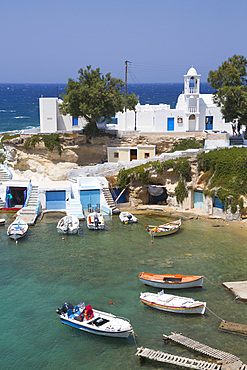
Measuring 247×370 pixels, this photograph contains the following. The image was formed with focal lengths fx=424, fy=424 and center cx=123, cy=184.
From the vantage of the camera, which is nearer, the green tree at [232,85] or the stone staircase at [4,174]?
the green tree at [232,85]

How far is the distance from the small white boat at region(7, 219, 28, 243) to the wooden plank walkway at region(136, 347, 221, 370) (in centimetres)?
2117

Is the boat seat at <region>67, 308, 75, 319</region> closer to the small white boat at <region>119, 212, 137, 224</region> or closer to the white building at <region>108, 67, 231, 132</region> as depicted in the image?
the small white boat at <region>119, 212, 137, 224</region>

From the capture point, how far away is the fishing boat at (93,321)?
89.0 ft

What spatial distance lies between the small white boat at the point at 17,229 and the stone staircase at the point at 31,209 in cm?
188

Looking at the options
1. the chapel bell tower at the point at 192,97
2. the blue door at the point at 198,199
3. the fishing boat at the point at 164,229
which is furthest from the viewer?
the chapel bell tower at the point at 192,97

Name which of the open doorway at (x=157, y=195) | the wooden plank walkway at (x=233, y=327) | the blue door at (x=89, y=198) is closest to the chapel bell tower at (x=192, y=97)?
the open doorway at (x=157, y=195)

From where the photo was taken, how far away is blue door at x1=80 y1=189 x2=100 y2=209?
171 ft

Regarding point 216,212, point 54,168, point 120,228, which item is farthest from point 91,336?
point 54,168

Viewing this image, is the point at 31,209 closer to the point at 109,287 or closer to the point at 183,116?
the point at 109,287

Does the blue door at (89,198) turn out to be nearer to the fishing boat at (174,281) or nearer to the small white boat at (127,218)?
the small white boat at (127,218)

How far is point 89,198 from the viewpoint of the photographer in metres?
52.1

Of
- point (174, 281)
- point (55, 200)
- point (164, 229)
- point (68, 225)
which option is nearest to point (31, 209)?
point (55, 200)

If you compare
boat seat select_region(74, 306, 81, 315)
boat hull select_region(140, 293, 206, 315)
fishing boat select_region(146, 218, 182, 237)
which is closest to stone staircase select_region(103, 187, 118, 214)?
fishing boat select_region(146, 218, 182, 237)

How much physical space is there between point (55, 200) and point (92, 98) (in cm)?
1590
